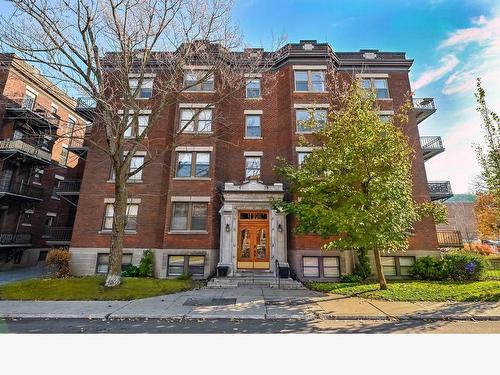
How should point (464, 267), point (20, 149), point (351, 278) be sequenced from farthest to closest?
1. point (20, 149)
2. point (351, 278)
3. point (464, 267)

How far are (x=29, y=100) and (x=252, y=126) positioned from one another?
19.8m

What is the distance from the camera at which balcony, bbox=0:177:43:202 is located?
21.4 metres

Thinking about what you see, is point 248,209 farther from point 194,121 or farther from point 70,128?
point 70,128

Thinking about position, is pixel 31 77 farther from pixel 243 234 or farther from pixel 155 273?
pixel 243 234

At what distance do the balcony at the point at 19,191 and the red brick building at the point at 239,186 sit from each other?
7996 millimetres

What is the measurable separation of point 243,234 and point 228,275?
9.10 feet

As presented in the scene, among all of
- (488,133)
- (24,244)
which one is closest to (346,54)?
(488,133)

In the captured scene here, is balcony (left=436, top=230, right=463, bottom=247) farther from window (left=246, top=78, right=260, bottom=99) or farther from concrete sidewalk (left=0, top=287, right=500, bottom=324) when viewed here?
window (left=246, top=78, right=260, bottom=99)

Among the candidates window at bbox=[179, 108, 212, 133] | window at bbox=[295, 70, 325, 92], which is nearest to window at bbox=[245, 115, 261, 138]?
window at bbox=[179, 108, 212, 133]

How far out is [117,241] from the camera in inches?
500

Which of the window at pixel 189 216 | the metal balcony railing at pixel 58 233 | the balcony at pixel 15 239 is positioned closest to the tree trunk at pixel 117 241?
the window at pixel 189 216

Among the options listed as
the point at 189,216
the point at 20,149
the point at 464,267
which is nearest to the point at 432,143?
the point at 464,267

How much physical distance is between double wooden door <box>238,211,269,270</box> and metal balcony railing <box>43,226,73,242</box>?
14.6m

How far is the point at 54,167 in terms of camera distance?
83.5 ft
